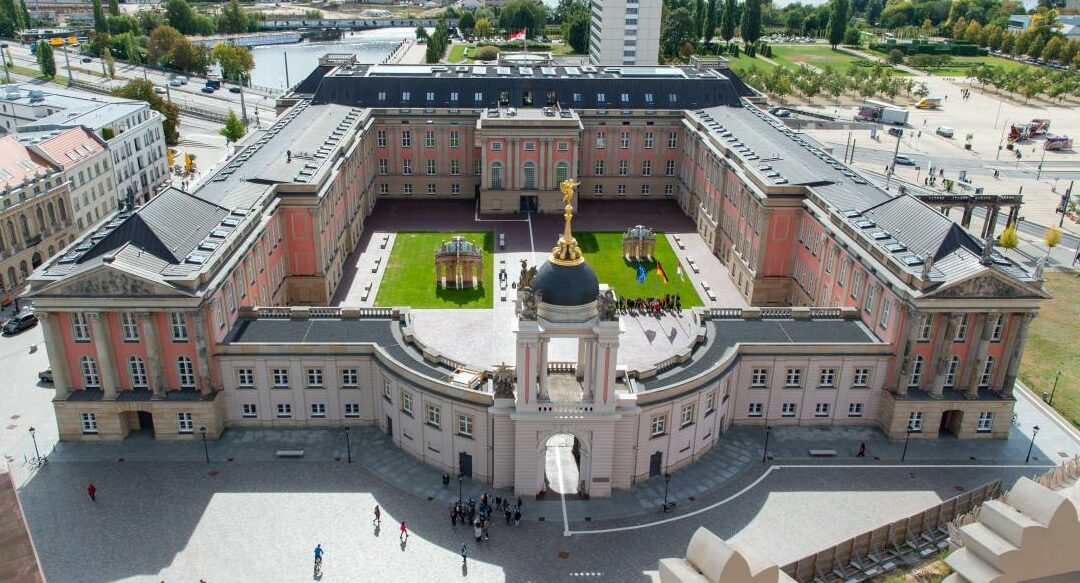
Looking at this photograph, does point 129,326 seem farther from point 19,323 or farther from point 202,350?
point 19,323

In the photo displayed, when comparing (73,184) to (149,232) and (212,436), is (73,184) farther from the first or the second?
(212,436)

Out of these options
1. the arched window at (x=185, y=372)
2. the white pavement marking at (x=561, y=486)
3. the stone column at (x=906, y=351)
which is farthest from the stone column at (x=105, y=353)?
the stone column at (x=906, y=351)

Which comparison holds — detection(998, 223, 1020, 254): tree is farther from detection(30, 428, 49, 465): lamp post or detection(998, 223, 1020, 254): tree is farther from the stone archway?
detection(30, 428, 49, 465): lamp post

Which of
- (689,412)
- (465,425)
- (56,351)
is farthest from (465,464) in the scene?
(56,351)

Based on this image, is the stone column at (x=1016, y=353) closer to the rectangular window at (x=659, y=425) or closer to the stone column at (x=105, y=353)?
the rectangular window at (x=659, y=425)

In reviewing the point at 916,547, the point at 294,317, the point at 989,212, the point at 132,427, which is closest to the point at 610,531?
the point at 916,547
